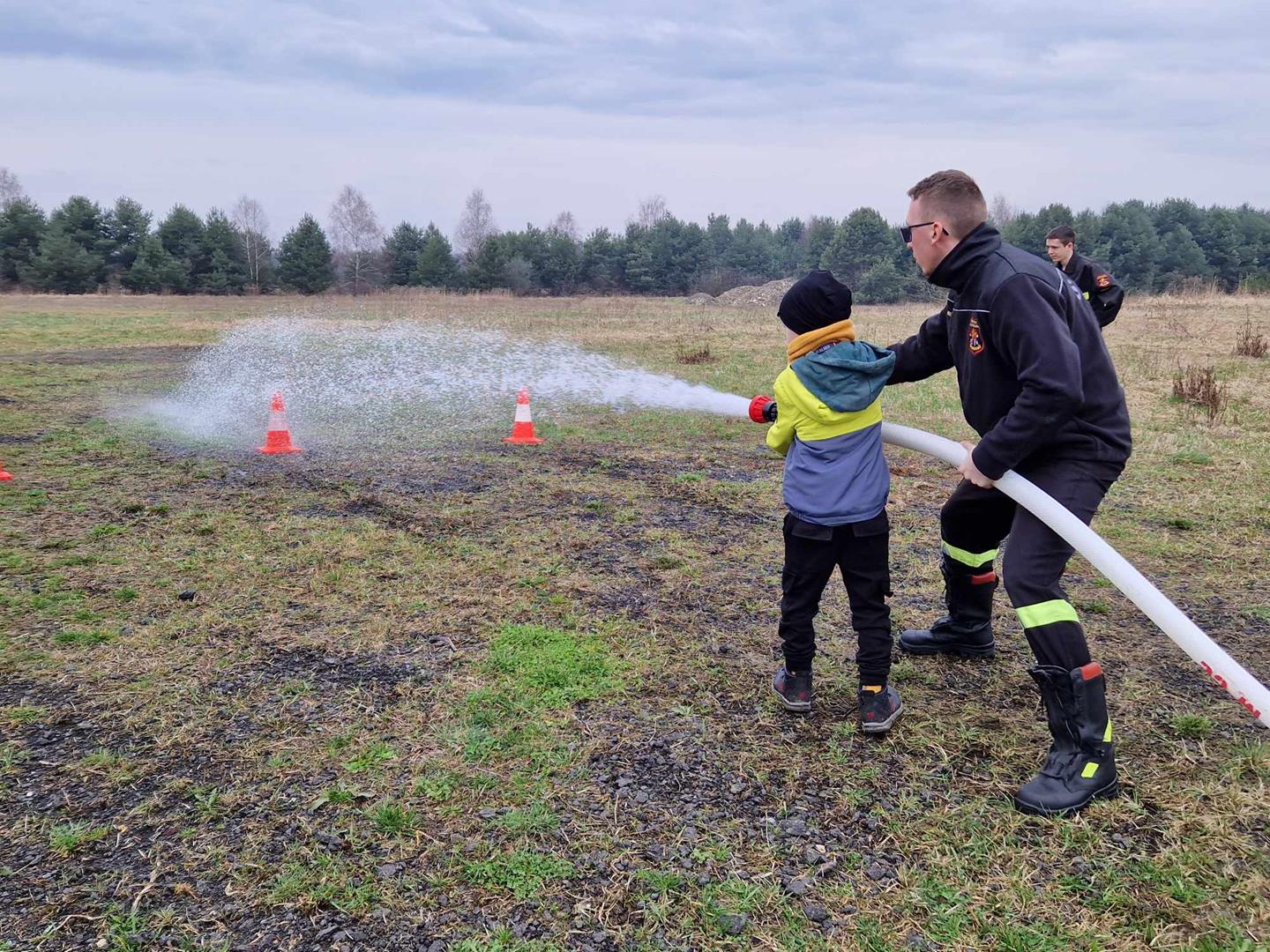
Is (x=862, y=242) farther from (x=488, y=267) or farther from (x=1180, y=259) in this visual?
(x=488, y=267)

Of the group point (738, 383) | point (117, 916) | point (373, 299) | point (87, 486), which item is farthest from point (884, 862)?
point (373, 299)

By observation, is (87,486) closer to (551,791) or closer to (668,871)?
(551,791)

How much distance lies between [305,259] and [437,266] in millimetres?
8530

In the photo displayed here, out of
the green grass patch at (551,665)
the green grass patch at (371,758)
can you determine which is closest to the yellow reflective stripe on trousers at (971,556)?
the green grass patch at (551,665)

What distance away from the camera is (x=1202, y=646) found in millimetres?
3205

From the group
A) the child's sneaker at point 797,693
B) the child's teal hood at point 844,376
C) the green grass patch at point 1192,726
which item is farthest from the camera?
the child's sneaker at point 797,693

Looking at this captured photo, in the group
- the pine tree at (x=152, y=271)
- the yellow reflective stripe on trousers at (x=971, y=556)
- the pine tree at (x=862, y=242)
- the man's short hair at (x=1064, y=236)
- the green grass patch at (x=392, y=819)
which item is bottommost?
the green grass patch at (x=392, y=819)

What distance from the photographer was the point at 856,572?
392 centimetres

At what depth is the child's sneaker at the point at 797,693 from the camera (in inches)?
161

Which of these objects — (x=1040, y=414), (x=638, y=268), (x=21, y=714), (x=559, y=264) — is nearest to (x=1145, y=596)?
(x=1040, y=414)

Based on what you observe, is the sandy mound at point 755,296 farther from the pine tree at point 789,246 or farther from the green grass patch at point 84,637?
the green grass patch at point 84,637

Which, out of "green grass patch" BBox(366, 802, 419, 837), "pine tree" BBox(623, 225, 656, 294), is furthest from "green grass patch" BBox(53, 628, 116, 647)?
"pine tree" BBox(623, 225, 656, 294)

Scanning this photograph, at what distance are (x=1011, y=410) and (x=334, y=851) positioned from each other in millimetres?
3178

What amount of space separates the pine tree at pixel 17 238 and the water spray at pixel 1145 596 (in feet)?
199
